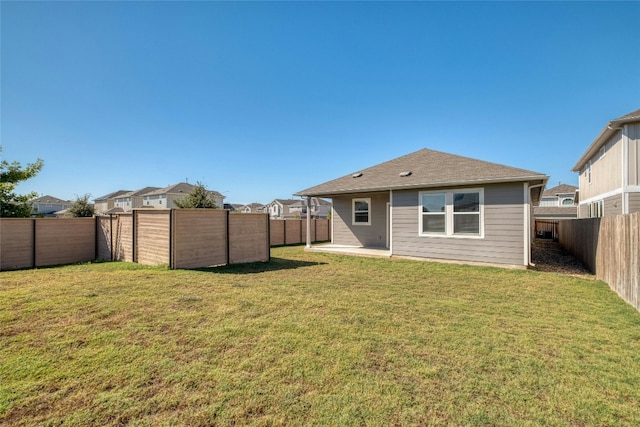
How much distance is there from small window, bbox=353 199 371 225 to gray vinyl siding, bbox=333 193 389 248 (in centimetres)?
16

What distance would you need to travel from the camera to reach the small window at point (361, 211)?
13.6 metres

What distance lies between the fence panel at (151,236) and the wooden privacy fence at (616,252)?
33.3 feet

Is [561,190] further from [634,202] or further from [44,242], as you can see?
[44,242]

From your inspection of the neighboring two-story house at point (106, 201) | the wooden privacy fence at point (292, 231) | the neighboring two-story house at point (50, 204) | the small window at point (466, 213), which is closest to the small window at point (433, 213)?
the small window at point (466, 213)

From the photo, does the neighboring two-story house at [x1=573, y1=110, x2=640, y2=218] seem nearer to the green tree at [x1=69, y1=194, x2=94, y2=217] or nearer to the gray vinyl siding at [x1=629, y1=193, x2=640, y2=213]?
the gray vinyl siding at [x1=629, y1=193, x2=640, y2=213]

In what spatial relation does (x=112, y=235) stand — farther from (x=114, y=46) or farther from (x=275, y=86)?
(x=275, y=86)

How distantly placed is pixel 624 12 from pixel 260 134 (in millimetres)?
16522

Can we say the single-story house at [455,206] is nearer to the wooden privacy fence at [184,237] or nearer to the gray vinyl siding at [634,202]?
the gray vinyl siding at [634,202]

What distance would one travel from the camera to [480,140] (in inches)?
679

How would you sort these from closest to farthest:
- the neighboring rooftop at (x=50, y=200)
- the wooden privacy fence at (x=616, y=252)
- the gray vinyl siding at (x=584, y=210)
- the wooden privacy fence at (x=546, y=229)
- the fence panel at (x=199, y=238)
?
the wooden privacy fence at (x=616, y=252) < the fence panel at (x=199, y=238) < the gray vinyl siding at (x=584, y=210) < the wooden privacy fence at (x=546, y=229) < the neighboring rooftop at (x=50, y=200)

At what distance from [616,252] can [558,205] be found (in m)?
38.5

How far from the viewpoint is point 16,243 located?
886 cm

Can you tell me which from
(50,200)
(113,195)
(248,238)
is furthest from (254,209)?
(248,238)

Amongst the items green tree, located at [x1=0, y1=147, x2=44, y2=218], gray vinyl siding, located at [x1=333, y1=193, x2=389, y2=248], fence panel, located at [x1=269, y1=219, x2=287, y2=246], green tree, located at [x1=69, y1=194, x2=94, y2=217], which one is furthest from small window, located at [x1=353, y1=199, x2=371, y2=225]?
green tree, located at [x1=69, y1=194, x2=94, y2=217]
